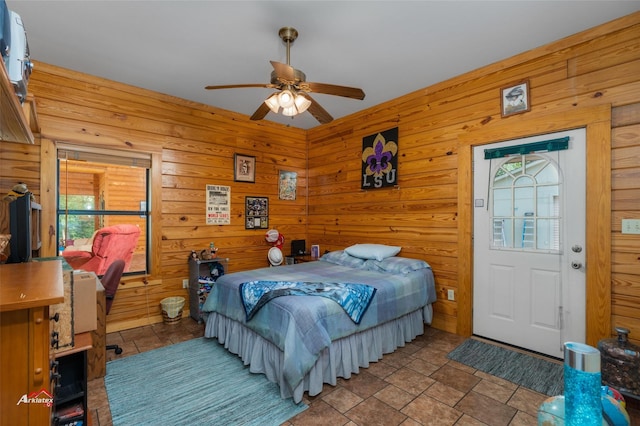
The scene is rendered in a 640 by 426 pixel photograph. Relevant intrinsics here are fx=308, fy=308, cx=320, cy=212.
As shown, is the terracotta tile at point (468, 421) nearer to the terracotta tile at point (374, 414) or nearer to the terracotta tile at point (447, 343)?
the terracotta tile at point (374, 414)

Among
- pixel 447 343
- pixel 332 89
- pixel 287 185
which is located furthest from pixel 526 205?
pixel 287 185

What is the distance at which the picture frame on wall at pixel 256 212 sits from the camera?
4.41 m

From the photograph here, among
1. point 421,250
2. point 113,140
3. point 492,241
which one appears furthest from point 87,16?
point 492,241

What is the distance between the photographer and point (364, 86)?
11.4ft

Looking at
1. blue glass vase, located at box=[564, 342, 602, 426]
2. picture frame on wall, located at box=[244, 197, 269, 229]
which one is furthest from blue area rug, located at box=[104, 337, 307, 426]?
picture frame on wall, located at box=[244, 197, 269, 229]

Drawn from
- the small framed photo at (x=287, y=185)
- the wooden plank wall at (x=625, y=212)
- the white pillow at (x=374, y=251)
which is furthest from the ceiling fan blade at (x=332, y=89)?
the small framed photo at (x=287, y=185)

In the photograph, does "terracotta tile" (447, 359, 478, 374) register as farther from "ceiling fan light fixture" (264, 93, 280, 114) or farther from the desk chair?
the desk chair

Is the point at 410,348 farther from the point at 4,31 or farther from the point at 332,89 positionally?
the point at 4,31

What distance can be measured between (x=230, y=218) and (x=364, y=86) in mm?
2421

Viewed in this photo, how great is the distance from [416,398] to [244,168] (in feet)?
11.3

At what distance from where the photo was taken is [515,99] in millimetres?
2869

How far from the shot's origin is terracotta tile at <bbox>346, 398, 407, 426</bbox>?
6.14ft

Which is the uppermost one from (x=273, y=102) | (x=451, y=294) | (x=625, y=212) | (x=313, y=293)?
(x=273, y=102)

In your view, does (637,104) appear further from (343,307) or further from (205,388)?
(205,388)
